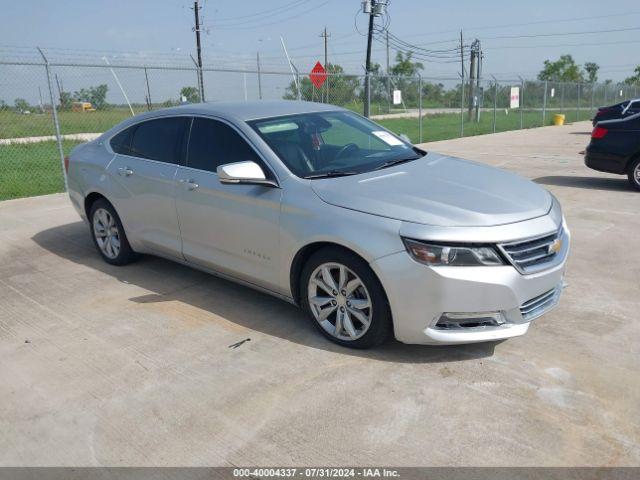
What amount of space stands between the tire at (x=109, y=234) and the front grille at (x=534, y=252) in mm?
3630

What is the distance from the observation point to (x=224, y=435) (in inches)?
116

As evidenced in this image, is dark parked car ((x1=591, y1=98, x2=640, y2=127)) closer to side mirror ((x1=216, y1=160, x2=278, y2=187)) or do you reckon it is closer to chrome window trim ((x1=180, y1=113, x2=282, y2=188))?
chrome window trim ((x1=180, y1=113, x2=282, y2=188))

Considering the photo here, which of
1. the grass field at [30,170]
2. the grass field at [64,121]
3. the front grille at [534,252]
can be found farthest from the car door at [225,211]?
the grass field at [64,121]

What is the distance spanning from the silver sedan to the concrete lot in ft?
0.92

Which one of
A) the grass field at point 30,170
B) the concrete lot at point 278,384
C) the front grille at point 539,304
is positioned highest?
the grass field at point 30,170

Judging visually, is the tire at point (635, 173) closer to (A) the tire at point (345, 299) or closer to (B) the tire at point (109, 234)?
(A) the tire at point (345, 299)

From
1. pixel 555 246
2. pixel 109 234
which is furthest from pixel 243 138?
pixel 555 246

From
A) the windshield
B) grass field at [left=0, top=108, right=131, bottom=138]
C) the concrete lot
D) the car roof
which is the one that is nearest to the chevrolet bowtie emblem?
the concrete lot

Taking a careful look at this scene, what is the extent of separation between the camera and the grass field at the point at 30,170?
390 inches

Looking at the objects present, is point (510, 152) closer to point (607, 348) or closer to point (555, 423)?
point (607, 348)

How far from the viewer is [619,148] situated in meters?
9.22

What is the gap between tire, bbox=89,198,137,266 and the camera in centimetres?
552

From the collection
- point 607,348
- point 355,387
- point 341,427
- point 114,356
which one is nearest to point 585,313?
point 607,348

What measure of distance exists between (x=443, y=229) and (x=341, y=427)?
1.23 m
